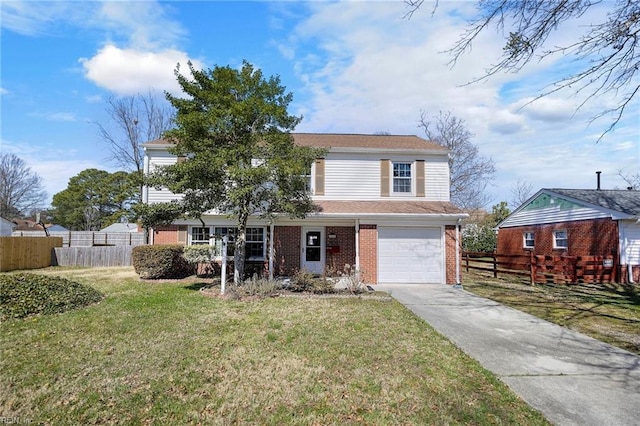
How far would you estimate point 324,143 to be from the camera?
14.7 meters

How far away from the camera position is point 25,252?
659 inches

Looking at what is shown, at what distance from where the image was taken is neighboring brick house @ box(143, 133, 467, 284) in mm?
12570

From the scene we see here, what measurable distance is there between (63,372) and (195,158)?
6.41 m

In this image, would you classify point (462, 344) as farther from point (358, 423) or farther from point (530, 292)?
point (530, 292)

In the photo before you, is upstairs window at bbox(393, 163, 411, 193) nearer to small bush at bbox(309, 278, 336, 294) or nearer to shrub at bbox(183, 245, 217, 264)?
small bush at bbox(309, 278, 336, 294)

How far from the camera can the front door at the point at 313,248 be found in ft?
44.4

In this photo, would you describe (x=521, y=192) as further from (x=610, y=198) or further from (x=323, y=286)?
(x=323, y=286)

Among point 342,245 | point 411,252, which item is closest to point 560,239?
point 411,252

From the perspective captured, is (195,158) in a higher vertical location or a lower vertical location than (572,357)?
higher

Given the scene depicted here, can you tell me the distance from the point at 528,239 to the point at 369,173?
38.1 ft

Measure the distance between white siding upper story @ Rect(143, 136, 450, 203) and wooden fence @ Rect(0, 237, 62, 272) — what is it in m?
8.31

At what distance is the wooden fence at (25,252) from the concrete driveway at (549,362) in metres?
17.8

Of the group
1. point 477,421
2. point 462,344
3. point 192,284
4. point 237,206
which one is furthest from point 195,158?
point 477,421

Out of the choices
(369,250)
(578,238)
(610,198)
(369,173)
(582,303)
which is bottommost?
(582,303)
